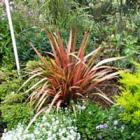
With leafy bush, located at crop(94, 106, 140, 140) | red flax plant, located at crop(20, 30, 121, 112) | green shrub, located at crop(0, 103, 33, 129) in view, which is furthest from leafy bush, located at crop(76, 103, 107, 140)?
green shrub, located at crop(0, 103, 33, 129)

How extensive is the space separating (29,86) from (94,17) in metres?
2.13

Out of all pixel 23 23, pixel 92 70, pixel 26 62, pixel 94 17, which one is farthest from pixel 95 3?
pixel 92 70

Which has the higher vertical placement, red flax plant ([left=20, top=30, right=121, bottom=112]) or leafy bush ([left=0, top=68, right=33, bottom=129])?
red flax plant ([left=20, top=30, right=121, bottom=112])

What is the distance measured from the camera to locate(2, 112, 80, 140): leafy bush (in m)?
3.94

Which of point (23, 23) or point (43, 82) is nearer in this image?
point (43, 82)

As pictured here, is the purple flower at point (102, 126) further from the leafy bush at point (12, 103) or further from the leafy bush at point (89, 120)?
the leafy bush at point (12, 103)

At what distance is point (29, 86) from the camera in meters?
4.58

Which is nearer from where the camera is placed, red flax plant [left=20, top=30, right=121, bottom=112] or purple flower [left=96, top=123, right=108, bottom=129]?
purple flower [left=96, top=123, right=108, bottom=129]

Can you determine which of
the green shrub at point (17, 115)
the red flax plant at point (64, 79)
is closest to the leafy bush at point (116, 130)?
the red flax plant at point (64, 79)

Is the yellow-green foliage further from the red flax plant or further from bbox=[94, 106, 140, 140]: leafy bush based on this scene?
the red flax plant

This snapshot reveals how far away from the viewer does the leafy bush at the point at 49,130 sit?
3.94 metres

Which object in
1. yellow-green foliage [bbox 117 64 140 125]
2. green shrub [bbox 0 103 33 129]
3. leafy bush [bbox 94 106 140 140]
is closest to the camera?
yellow-green foliage [bbox 117 64 140 125]

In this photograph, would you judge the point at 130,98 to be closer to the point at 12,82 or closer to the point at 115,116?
the point at 115,116

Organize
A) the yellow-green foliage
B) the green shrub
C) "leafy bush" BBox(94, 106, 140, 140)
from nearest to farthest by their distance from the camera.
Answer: the yellow-green foliage < "leafy bush" BBox(94, 106, 140, 140) < the green shrub
